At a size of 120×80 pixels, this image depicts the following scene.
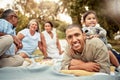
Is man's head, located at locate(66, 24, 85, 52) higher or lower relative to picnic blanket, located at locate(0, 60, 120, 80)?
higher

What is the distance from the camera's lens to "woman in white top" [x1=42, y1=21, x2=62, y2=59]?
9.78 feet

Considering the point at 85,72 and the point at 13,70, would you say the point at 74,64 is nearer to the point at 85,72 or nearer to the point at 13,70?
the point at 85,72

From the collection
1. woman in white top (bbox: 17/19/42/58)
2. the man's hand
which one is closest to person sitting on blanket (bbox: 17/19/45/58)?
woman in white top (bbox: 17/19/42/58)

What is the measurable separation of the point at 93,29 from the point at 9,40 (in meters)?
0.43

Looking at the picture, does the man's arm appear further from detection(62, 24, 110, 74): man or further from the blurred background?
the blurred background

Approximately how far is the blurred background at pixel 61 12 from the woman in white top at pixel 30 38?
27 millimetres

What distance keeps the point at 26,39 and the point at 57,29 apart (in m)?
0.17

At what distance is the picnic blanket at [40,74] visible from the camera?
2.91 meters

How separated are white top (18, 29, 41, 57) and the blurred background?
4 centimetres

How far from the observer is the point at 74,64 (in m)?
2.97

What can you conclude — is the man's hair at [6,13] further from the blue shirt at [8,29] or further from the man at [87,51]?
the man at [87,51]

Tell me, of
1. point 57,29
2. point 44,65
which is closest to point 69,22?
point 57,29

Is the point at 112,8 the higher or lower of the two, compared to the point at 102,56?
higher

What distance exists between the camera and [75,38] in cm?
292
